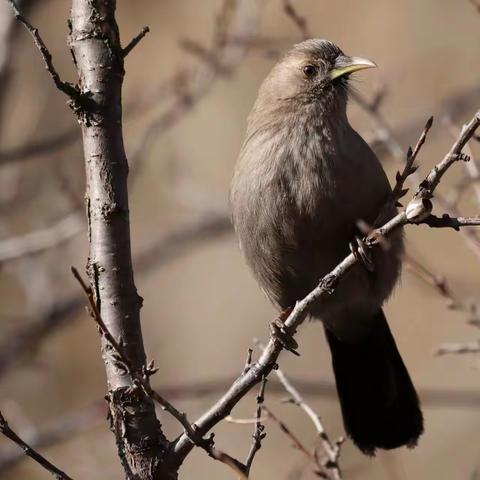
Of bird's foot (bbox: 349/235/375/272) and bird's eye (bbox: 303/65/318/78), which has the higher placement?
bird's eye (bbox: 303/65/318/78)

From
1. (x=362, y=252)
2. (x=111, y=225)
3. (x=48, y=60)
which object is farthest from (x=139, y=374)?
(x=48, y=60)

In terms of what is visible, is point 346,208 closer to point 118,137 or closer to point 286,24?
point 118,137

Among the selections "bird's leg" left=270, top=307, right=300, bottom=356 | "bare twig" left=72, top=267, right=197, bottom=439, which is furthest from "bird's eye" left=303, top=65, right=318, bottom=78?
"bare twig" left=72, top=267, right=197, bottom=439

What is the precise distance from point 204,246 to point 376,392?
4.58m

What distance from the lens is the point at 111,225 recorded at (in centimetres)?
353

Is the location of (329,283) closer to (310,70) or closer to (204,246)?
(310,70)

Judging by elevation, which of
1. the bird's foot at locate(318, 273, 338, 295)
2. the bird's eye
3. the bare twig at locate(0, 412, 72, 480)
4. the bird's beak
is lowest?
the bare twig at locate(0, 412, 72, 480)

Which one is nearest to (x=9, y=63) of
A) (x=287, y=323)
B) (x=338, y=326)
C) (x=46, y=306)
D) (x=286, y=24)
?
(x=46, y=306)

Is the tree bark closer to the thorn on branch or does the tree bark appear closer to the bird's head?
the thorn on branch

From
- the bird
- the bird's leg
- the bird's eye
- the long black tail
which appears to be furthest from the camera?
A: the long black tail

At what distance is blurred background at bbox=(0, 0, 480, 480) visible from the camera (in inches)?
307

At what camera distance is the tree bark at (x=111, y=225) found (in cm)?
346

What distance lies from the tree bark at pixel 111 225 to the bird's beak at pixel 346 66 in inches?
59.0

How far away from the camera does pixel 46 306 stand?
744 cm
